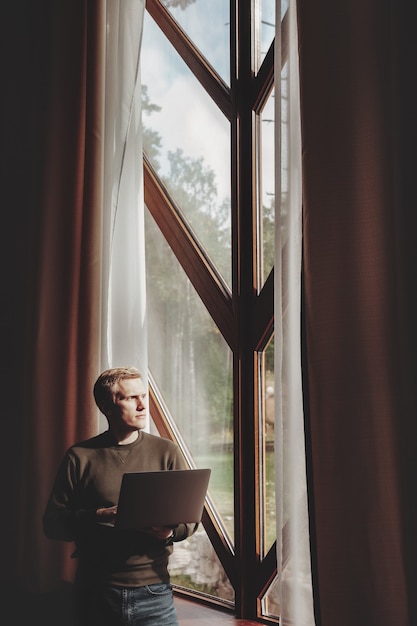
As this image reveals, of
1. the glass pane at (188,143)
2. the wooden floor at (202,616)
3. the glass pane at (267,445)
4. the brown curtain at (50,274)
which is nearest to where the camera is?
the wooden floor at (202,616)

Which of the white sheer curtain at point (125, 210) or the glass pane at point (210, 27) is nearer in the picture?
the white sheer curtain at point (125, 210)

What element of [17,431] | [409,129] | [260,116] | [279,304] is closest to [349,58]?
[409,129]

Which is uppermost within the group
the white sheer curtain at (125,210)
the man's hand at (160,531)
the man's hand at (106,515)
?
the white sheer curtain at (125,210)

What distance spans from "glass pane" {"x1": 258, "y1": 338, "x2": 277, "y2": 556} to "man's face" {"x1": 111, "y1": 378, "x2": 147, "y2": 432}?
993 mm

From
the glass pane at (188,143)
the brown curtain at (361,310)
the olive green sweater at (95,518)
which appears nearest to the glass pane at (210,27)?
the glass pane at (188,143)

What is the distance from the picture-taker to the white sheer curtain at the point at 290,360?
258 centimetres

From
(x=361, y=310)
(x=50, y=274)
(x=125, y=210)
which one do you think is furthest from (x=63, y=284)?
(x=361, y=310)

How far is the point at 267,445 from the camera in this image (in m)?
3.51

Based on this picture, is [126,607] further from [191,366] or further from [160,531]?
[191,366]

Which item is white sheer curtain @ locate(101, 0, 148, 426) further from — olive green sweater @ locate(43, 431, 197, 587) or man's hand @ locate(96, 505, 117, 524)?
man's hand @ locate(96, 505, 117, 524)

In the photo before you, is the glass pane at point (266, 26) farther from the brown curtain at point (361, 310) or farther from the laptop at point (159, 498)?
the laptop at point (159, 498)

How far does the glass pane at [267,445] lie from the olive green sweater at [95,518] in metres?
0.93

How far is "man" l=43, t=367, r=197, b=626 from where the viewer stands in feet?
7.93

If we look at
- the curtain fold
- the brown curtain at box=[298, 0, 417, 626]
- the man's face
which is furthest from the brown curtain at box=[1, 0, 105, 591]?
the brown curtain at box=[298, 0, 417, 626]
